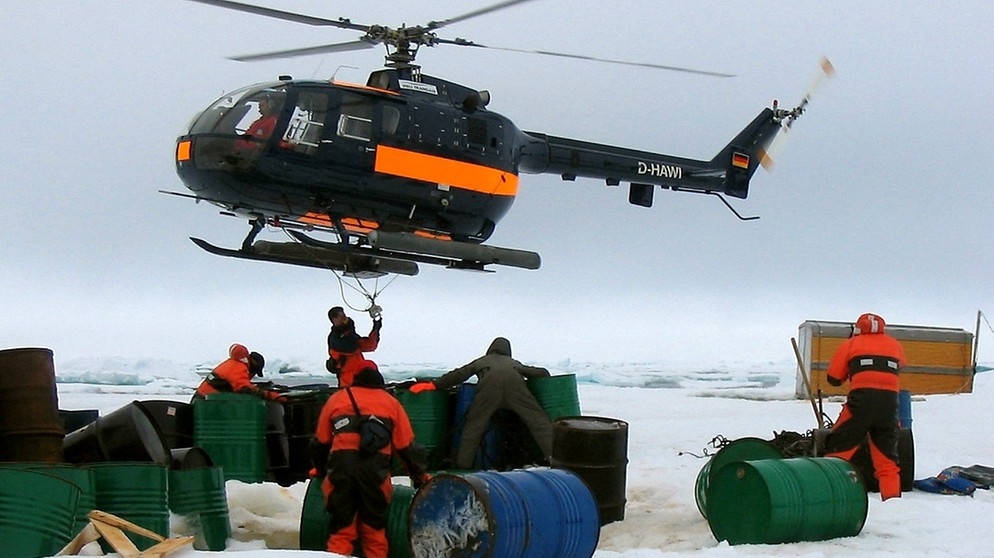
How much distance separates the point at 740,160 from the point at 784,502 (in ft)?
32.1

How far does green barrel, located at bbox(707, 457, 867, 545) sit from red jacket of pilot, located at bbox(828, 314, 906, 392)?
188 centimetres

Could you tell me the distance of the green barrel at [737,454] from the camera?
7.89m

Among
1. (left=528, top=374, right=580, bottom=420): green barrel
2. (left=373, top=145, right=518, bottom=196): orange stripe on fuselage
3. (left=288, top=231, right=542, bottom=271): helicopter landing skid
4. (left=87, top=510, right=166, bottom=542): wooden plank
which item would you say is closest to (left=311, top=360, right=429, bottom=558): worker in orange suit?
(left=87, top=510, right=166, bottom=542): wooden plank

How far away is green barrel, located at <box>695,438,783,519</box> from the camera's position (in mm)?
7887

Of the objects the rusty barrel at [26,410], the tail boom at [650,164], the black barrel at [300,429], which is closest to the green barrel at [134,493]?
the rusty barrel at [26,410]

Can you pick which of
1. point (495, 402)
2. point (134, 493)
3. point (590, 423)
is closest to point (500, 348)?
point (495, 402)

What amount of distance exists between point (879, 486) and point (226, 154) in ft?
22.5

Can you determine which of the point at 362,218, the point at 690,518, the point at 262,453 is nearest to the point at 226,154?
the point at 362,218

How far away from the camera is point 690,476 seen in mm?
9938

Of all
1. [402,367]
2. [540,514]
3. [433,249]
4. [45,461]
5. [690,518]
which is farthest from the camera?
[402,367]

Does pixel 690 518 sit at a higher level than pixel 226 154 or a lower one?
lower

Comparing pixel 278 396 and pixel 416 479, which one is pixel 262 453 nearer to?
pixel 278 396

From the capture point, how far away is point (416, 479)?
23.1ft

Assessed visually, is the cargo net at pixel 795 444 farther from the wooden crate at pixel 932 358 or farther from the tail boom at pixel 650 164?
the wooden crate at pixel 932 358
